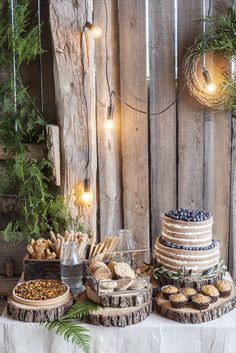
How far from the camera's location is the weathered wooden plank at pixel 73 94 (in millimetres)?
2547

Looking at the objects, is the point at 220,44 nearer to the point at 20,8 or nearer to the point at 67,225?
the point at 20,8

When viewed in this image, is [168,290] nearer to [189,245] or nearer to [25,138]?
[189,245]

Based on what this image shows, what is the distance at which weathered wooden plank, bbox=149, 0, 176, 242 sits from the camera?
2676mm

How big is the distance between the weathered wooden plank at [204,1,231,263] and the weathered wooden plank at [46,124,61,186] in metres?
0.78

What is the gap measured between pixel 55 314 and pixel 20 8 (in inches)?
57.7

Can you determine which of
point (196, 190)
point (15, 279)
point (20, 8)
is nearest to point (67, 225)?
point (15, 279)

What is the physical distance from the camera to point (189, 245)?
2.29 m

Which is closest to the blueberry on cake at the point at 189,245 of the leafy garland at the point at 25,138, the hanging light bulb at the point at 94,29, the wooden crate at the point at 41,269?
the wooden crate at the point at 41,269

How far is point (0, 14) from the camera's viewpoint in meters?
2.59

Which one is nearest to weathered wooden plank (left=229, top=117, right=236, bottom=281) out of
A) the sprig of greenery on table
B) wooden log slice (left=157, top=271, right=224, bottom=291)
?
wooden log slice (left=157, top=271, right=224, bottom=291)

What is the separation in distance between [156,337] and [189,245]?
432mm

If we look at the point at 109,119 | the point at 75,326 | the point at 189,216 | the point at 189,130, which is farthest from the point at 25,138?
the point at 75,326

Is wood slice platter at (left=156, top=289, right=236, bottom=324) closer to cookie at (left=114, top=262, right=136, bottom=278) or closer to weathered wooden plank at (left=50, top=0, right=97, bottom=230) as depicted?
cookie at (left=114, top=262, right=136, bottom=278)

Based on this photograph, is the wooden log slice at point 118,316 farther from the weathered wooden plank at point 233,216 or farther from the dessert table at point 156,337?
the weathered wooden plank at point 233,216
